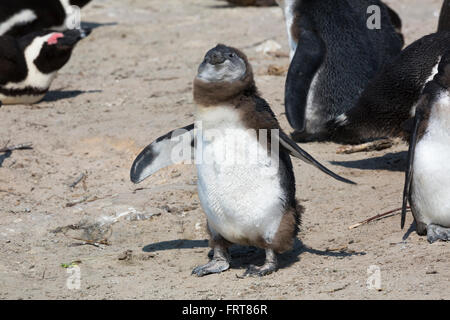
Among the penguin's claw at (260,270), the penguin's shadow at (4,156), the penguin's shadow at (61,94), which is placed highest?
the penguin's claw at (260,270)

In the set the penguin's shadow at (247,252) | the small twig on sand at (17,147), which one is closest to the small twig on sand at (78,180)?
the small twig on sand at (17,147)

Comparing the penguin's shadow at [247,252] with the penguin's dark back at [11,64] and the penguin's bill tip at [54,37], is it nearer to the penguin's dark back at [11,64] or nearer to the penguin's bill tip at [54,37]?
the penguin's dark back at [11,64]

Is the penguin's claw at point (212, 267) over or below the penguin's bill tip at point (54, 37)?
below

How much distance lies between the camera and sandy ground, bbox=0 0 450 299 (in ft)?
10.3

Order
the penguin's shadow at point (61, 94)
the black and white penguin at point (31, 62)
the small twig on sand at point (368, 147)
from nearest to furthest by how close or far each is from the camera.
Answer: the small twig on sand at point (368, 147)
the black and white penguin at point (31, 62)
the penguin's shadow at point (61, 94)

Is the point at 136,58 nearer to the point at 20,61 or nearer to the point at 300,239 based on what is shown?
the point at 20,61

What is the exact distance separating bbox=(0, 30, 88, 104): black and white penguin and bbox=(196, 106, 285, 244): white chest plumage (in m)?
3.32

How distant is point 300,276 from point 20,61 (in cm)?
382

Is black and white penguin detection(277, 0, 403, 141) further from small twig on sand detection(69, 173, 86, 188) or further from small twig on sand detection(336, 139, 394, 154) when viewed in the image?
small twig on sand detection(69, 173, 86, 188)

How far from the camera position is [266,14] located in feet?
29.5

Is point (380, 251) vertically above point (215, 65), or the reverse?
point (215, 65)

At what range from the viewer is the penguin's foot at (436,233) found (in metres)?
3.42

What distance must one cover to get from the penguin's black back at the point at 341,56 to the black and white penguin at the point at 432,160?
1901 mm
